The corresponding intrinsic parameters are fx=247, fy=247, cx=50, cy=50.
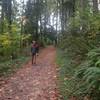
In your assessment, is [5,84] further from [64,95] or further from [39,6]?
[39,6]

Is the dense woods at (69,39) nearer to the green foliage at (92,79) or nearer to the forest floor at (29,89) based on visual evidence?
the green foliage at (92,79)

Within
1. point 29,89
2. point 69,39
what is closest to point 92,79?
point 29,89

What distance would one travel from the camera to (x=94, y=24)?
17.3 metres

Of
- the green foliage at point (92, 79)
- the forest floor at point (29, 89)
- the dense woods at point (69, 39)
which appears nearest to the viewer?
the green foliage at point (92, 79)

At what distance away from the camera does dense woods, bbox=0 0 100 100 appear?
30.7 feet

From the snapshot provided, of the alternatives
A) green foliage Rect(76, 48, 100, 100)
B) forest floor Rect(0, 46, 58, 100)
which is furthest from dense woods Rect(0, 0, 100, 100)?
forest floor Rect(0, 46, 58, 100)

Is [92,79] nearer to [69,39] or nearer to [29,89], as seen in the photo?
[29,89]

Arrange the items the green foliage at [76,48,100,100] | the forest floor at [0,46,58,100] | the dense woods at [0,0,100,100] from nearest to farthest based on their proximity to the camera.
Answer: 1. the green foliage at [76,48,100,100]
2. the dense woods at [0,0,100,100]
3. the forest floor at [0,46,58,100]

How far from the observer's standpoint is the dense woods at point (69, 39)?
9.37 meters

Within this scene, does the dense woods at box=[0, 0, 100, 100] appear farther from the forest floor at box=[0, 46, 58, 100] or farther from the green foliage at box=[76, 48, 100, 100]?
the forest floor at box=[0, 46, 58, 100]

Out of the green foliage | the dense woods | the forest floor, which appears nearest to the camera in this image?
the green foliage

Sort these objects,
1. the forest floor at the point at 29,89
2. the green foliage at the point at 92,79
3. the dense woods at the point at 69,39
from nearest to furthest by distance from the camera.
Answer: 1. the green foliage at the point at 92,79
2. the dense woods at the point at 69,39
3. the forest floor at the point at 29,89

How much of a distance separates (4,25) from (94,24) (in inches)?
588

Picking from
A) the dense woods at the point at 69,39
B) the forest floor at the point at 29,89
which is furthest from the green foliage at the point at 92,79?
the forest floor at the point at 29,89
